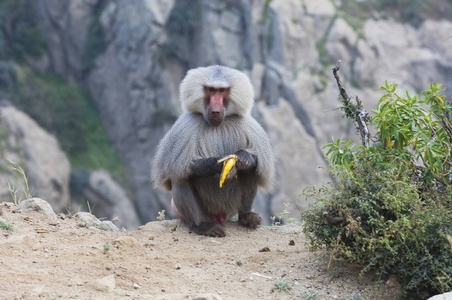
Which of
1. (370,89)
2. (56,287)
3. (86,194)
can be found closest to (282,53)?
(370,89)

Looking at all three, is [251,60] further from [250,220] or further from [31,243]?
[31,243]

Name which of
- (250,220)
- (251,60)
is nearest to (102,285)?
(250,220)

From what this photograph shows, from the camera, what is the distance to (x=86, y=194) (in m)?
29.3

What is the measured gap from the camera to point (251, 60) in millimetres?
28766

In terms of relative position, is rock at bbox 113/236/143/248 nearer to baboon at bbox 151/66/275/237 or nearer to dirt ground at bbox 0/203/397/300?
dirt ground at bbox 0/203/397/300

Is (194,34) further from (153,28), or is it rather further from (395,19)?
(395,19)

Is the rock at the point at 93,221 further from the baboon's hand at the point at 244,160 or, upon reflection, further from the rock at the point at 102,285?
the rock at the point at 102,285

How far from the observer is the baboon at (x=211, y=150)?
5.47m

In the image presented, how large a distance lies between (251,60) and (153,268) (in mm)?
25125

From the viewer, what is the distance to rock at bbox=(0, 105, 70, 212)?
2770 cm

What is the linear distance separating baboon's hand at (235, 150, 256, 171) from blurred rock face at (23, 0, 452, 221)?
20.4 meters

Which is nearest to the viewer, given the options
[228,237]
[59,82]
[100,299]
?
[100,299]

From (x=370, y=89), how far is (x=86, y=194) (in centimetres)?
1567

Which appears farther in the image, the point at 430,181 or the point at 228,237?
the point at 228,237
